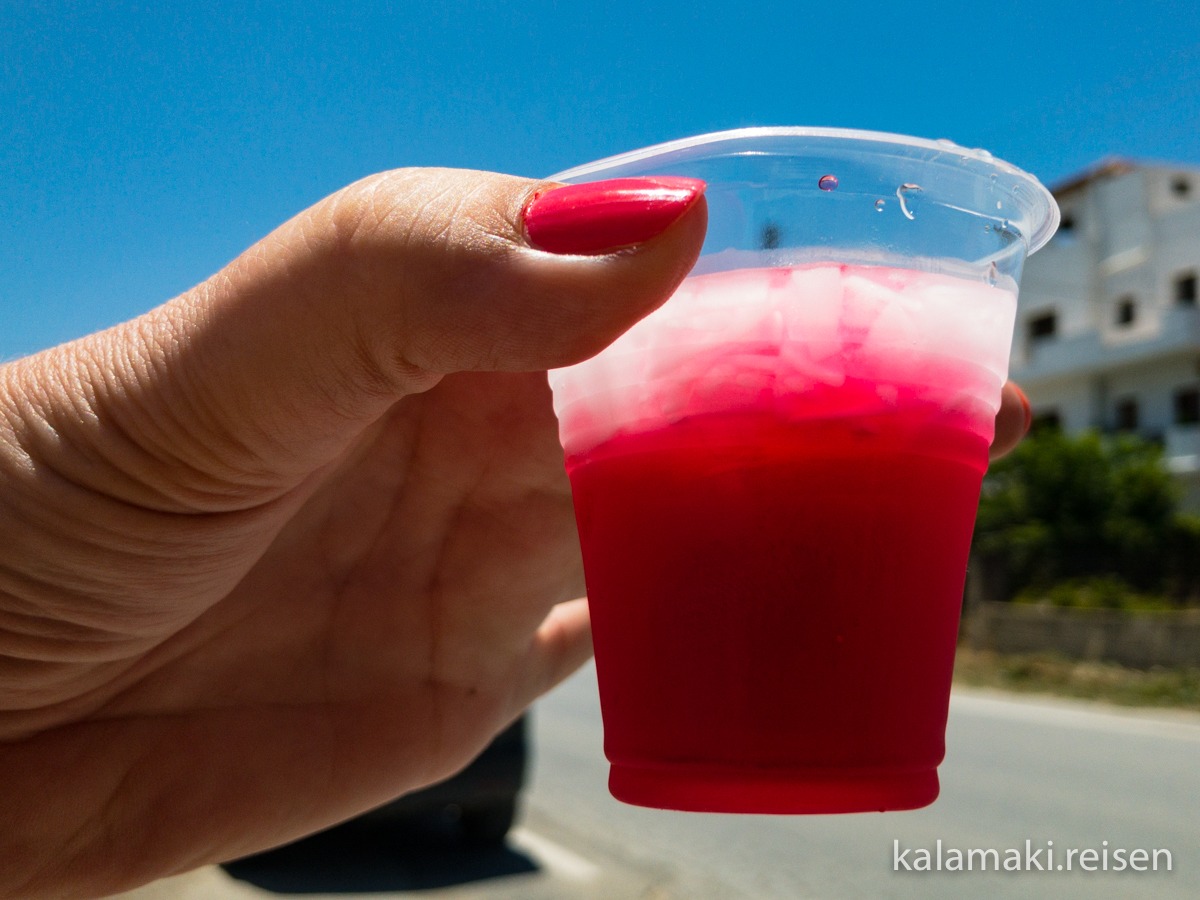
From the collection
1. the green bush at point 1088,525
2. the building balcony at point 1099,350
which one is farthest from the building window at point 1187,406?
the green bush at point 1088,525

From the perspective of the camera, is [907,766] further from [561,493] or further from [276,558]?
[276,558]

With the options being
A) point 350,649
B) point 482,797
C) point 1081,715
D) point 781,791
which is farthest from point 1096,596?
point 781,791

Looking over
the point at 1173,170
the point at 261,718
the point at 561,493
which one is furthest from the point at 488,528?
the point at 1173,170

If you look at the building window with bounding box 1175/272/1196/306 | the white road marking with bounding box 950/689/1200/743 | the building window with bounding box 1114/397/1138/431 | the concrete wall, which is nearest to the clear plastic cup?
the white road marking with bounding box 950/689/1200/743

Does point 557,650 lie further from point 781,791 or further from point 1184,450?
point 1184,450

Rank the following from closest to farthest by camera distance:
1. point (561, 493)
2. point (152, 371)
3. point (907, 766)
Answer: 1. point (152, 371)
2. point (907, 766)
3. point (561, 493)

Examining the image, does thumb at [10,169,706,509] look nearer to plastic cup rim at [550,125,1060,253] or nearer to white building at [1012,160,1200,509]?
plastic cup rim at [550,125,1060,253]
